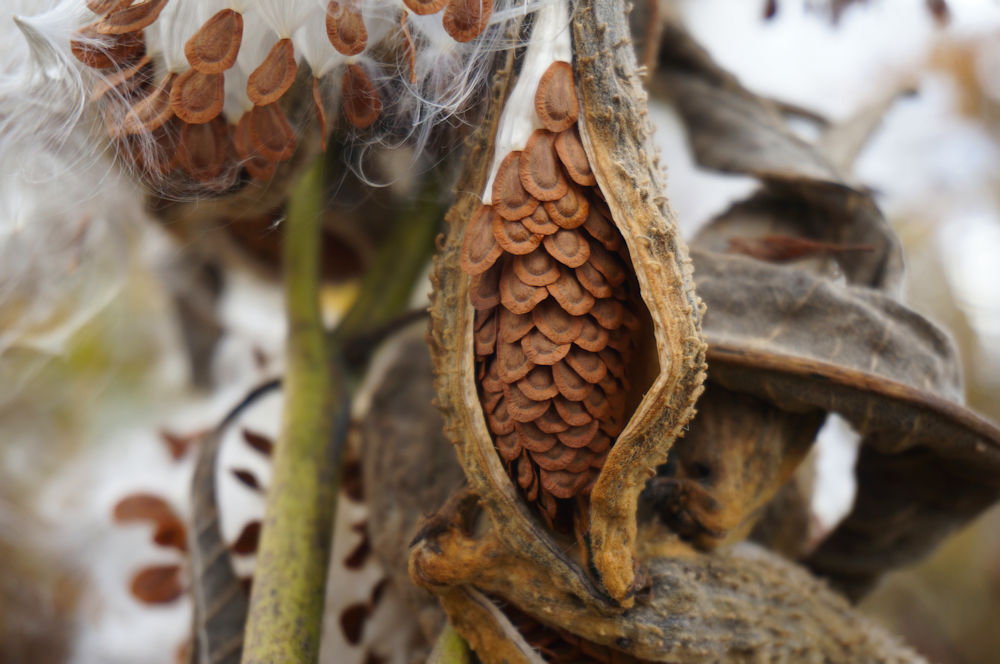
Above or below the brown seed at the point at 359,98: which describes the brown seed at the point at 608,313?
below

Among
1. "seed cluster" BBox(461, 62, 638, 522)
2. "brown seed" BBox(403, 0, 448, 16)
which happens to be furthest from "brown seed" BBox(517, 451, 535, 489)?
"brown seed" BBox(403, 0, 448, 16)

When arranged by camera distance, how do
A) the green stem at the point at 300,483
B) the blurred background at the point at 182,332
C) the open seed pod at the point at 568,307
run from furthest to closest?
1. the blurred background at the point at 182,332
2. the green stem at the point at 300,483
3. the open seed pod at the point at 568,307

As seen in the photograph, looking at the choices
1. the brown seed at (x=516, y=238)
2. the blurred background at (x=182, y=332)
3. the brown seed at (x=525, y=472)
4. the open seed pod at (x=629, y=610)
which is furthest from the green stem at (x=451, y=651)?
the blurred background at (x=182, y=332)

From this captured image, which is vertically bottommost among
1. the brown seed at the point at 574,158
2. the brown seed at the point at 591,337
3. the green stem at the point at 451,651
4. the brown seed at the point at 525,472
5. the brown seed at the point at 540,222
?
the green stem at the point at 451,651

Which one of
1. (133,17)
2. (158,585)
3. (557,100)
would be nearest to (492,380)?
(557,100)

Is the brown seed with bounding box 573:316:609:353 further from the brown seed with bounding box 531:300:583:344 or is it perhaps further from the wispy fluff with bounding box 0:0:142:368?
the wispy fluff with bounding box 0:0:142:368

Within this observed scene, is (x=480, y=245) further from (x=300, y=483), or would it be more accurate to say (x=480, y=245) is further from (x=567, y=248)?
(x=300, y=483)

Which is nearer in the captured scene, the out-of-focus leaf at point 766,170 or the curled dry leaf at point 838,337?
the curled dry leaf at point 838,337

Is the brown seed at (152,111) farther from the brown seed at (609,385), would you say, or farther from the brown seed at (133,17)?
the brown seed at (609,385)

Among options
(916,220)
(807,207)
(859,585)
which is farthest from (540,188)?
(916,220)
